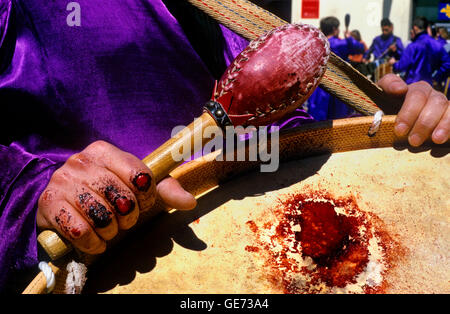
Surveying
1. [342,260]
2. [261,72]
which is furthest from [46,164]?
[342,260]

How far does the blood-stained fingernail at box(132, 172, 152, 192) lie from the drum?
191mm

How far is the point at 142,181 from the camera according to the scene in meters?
0.79

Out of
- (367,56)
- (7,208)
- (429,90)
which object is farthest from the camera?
(367,56)

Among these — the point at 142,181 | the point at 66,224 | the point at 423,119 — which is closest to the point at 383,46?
the point at 423,119

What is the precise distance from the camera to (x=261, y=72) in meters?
0.92

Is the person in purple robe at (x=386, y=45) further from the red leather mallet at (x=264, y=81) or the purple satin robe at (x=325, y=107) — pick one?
the red leather mallet at (x=264, y=81)

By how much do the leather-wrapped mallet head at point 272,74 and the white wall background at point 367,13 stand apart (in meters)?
9.23

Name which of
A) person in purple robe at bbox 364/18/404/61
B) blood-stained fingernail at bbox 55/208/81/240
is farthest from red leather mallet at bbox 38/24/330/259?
person in purple robe at bbox 364/18/404/61

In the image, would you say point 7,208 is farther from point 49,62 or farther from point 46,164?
point 49,62

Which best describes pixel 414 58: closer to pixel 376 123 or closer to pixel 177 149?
pixel 376 123

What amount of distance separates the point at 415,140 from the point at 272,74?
0.50 meters

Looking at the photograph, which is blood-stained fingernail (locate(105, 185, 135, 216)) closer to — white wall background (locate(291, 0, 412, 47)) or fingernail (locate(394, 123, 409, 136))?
fingernail (locate(394, 123, 409, 136))

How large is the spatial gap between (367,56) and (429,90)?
717cm
